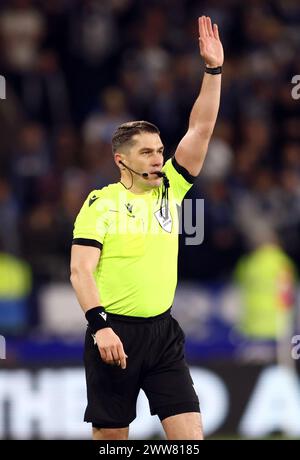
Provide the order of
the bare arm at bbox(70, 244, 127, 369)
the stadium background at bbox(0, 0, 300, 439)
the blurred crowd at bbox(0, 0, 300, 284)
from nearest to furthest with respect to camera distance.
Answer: the bare arm at bbox(70, 244, 127, 369) → the stadium background at bbox(0, 0, 300, 439) → the blurred crowd at bbox(0, 0, 300, 284)

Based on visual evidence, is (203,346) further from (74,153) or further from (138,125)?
(138,125)

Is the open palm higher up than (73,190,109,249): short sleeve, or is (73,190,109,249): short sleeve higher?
the open palm

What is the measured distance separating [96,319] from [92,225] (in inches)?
21.5

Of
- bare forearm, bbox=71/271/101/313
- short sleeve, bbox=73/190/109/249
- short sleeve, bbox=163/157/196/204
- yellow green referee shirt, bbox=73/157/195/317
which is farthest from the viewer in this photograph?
short sleeve, bbox=163/157/196/204

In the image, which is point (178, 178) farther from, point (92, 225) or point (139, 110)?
point (139, 110)

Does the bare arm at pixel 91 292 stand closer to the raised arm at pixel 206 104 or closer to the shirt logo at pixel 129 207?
the shirt logo at pixel 129 207

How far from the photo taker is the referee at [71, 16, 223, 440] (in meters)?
7.21

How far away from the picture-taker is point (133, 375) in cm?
729

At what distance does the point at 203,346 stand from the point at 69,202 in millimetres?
3114

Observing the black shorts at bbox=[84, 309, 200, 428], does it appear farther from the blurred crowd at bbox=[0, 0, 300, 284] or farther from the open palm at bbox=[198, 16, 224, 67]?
the blurred crowd at bbox=[0, 0, 300, 284]

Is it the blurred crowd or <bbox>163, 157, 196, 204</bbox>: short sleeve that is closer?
<bbox>163, 157, 196, 204</bbox>: short sleeve

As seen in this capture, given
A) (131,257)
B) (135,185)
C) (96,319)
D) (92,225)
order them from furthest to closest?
(135,185) → (131,257) → (92,225) → (96,319)

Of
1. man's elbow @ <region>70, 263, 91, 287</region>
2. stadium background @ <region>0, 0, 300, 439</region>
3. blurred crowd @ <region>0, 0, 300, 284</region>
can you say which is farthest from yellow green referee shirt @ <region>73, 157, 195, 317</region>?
blurred crowd @ <region>0, 0, 300, 284</region>

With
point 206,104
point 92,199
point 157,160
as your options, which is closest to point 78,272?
point 92,199
